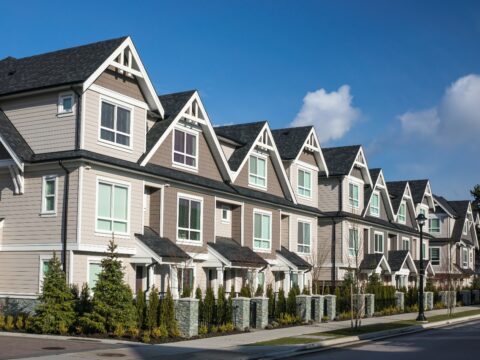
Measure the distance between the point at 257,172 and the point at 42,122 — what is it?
1477cm

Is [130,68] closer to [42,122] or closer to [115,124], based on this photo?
[115,124]

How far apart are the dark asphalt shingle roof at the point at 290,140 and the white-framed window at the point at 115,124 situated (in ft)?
52.4

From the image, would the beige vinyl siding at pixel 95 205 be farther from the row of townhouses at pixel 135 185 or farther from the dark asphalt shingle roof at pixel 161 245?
the dark asphalt shingle roof at pixel 161 245

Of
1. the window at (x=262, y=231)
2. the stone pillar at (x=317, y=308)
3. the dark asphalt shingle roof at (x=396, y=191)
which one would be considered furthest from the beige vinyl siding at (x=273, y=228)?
the dark asphalt shingle roof at (x=396, y=191)

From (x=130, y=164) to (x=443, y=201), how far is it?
5516cm

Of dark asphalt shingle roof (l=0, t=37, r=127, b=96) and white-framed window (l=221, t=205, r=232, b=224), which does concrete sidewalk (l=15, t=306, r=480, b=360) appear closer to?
dark asphalt shingle roof (l=0, t=37, r=127, b=96)

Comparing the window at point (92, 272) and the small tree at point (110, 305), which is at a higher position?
the window at point (92, 272)

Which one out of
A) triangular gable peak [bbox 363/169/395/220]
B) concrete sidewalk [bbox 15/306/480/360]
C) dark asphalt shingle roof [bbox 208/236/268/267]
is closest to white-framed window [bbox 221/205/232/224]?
dark asphalt shingle roof [bbox 208/236/268/267]

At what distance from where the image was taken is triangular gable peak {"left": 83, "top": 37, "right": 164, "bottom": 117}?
27656mm

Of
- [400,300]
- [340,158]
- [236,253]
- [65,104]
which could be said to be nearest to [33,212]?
[65,104]

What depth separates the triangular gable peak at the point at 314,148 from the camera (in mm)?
45134

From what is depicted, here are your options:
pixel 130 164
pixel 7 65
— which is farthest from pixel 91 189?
pixel 7 65

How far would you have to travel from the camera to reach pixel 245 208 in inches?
1483

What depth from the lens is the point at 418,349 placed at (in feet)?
74.7
